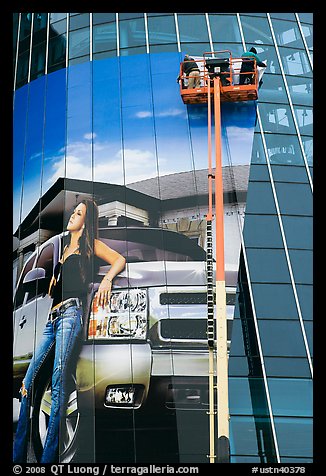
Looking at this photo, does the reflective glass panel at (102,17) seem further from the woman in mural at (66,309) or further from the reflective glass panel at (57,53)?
the woman in mural at (66,309)

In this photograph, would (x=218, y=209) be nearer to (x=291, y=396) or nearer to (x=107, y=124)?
(x=291, y=396)

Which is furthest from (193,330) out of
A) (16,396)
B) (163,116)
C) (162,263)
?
(163,116)

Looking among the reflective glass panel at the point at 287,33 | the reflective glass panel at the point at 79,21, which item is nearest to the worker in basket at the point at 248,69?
the reflective glass panel at the point at 287,33

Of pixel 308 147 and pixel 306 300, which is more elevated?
pixel 308 147

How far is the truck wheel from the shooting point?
21.1 m

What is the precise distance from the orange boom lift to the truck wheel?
Answer: 401 cm

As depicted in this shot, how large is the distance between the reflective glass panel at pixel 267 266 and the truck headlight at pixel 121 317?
138 inches

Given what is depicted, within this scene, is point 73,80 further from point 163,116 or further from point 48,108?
point 163,116

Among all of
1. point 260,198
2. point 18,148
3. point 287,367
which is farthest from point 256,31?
point 287,367

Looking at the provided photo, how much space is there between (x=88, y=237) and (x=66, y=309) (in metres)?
2.42

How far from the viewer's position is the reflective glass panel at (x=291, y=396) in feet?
68.5

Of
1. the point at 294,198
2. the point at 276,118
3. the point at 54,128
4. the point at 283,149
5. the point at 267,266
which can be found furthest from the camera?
the point at 276,118

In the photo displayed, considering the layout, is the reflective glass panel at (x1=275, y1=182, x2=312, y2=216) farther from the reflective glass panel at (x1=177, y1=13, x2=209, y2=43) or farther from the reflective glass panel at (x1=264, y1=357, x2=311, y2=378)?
the reflective glass panel at (x1=177, y1=13, x2=209, y2=43)

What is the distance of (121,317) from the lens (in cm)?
2228
